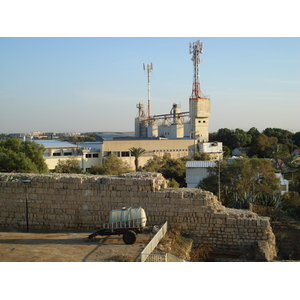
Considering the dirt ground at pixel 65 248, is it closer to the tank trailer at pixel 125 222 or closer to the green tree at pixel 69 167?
the tank trailer at pixel 125 222

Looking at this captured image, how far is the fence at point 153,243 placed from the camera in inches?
275

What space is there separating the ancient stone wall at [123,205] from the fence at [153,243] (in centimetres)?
62

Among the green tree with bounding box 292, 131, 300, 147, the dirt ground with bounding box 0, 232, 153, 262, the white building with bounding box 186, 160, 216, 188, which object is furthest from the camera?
the green tree with bounding box 292, 131, 300, 147

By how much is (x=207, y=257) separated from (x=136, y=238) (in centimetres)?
A: 200

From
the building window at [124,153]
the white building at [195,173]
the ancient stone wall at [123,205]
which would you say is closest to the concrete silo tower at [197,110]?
the building window at [124,153]

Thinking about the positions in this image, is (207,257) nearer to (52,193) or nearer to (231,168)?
(52,193)

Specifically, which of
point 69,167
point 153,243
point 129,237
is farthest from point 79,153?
point 153,243

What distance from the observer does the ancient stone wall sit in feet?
29.9

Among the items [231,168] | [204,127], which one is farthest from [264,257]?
[204,127]

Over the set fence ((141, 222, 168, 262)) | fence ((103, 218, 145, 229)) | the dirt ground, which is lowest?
the dirt ground

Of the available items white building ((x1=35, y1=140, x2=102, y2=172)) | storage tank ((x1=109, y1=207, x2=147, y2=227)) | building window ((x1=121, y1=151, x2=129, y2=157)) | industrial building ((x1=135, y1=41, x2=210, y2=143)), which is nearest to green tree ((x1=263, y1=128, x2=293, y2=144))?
industrial building ((x1=135, y1=41, x2=210, y2=143))

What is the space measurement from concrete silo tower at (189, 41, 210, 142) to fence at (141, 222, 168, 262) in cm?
4186

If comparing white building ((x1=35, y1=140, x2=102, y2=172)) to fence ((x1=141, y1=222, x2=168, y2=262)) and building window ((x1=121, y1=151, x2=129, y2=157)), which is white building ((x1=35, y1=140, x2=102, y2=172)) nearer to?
building window ((x1=121, y1=151, x2=129, y2=157))

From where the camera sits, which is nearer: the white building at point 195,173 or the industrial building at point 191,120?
the white building at point 195,173
